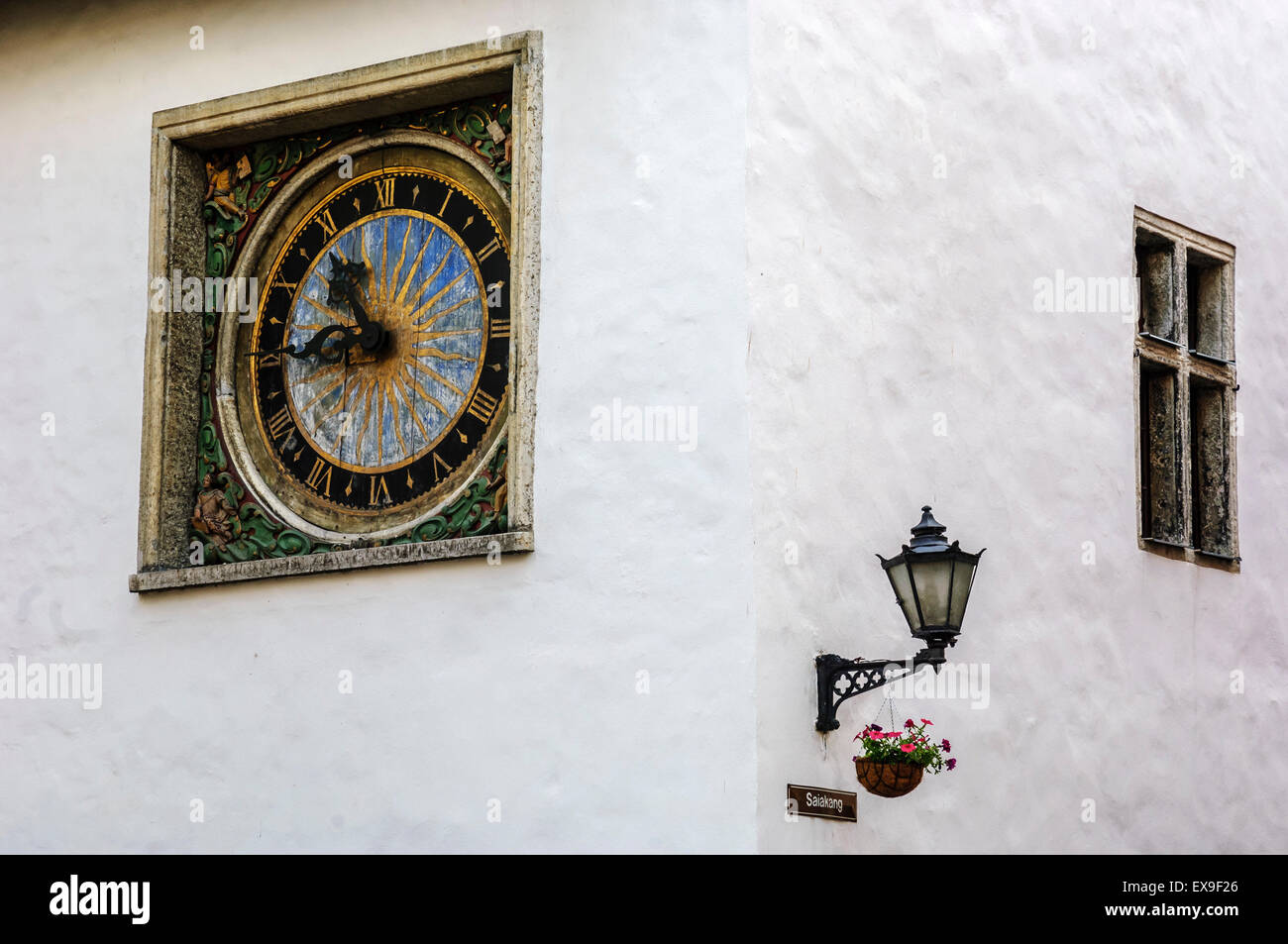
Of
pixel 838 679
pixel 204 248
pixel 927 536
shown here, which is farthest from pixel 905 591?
pixel 204 248

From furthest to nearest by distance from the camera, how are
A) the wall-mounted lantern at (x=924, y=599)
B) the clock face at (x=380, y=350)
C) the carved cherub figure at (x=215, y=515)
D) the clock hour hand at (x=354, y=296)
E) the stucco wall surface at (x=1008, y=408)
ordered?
the carved cherub figure at (x=215, y=515) < the clock hour hand at (x=354, y=296) < the clock face at (x=380, y=350) < the stucco wall surface at (x=1008, y=408) < the wall-mounted lantern at (x=924, y=599)

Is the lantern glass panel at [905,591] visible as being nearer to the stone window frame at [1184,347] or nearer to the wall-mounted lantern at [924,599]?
the wall-mounted lantern at [924,599]

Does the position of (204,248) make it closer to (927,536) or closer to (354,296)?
(354,296)

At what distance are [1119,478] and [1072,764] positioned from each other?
1234 mm

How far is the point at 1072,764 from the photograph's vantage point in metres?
8.91

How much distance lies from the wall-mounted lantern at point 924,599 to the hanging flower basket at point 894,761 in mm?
164

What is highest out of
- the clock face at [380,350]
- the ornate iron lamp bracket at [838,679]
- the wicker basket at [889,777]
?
the clock face at [380,350]

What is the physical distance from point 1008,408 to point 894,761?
71.5 inches

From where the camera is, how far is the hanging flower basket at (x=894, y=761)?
7.70 m

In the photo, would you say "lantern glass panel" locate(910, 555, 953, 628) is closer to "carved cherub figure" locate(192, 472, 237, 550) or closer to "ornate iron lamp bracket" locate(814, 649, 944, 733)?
"ornate iron lamp bracket" locate(814, 649, 944, 733)

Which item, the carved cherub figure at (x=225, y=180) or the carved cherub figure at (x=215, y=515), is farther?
the carved cherub figure at (x=225, y=180)

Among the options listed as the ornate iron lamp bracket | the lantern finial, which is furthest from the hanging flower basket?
the lantern finial

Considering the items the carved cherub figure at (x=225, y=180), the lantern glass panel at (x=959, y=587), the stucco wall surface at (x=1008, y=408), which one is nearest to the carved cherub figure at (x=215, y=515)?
the carved cherub figure at (x=225, y=180)
